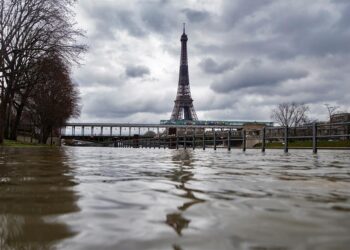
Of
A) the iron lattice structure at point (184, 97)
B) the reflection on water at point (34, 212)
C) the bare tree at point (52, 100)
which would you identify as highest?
the iron lattice structure at point (184, 97)

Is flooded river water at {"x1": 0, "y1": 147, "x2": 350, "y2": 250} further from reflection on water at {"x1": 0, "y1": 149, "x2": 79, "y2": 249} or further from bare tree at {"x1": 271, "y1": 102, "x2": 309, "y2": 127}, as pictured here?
bare tree at {"x1": 271, "y1": 102, "x2": 309, "y2": 127}

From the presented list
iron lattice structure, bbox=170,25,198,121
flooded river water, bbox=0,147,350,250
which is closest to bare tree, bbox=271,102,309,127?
iron lattice structure, bbox=170,25,198,121

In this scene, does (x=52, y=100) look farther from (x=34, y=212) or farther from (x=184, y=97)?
(x=184, y=97)

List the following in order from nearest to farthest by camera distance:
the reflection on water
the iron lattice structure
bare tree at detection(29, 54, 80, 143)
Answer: the reflection on water < bare tree at detection(29, 54, 80, 143) < the iron lattice structure

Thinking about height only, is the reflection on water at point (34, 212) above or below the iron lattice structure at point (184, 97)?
below

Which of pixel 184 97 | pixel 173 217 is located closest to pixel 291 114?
pixel 184 97

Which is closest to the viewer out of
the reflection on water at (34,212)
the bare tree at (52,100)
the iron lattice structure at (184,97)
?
the reflection on water at (34,212)

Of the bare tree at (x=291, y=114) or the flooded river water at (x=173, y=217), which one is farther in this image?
the bare tree at (x=291, y=114)

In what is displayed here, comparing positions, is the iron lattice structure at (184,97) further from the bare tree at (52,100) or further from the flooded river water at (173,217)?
the flooded river water at (173,217)

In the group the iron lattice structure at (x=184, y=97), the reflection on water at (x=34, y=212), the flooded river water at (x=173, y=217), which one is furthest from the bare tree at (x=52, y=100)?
the iron lattice structure at (x=184, y=97)

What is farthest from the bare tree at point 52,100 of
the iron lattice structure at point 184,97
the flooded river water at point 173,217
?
the iron lattice structure at point 184,97

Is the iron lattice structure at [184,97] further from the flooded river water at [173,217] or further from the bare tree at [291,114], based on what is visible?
the flooded river water at [173,217]

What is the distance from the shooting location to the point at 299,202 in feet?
8.23

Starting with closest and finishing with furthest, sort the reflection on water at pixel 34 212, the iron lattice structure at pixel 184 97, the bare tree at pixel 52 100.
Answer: the reflection on water at pixel 34 212 < the bare tree at pixel 52 100 < the iron lattice structure at pixel 184 97
